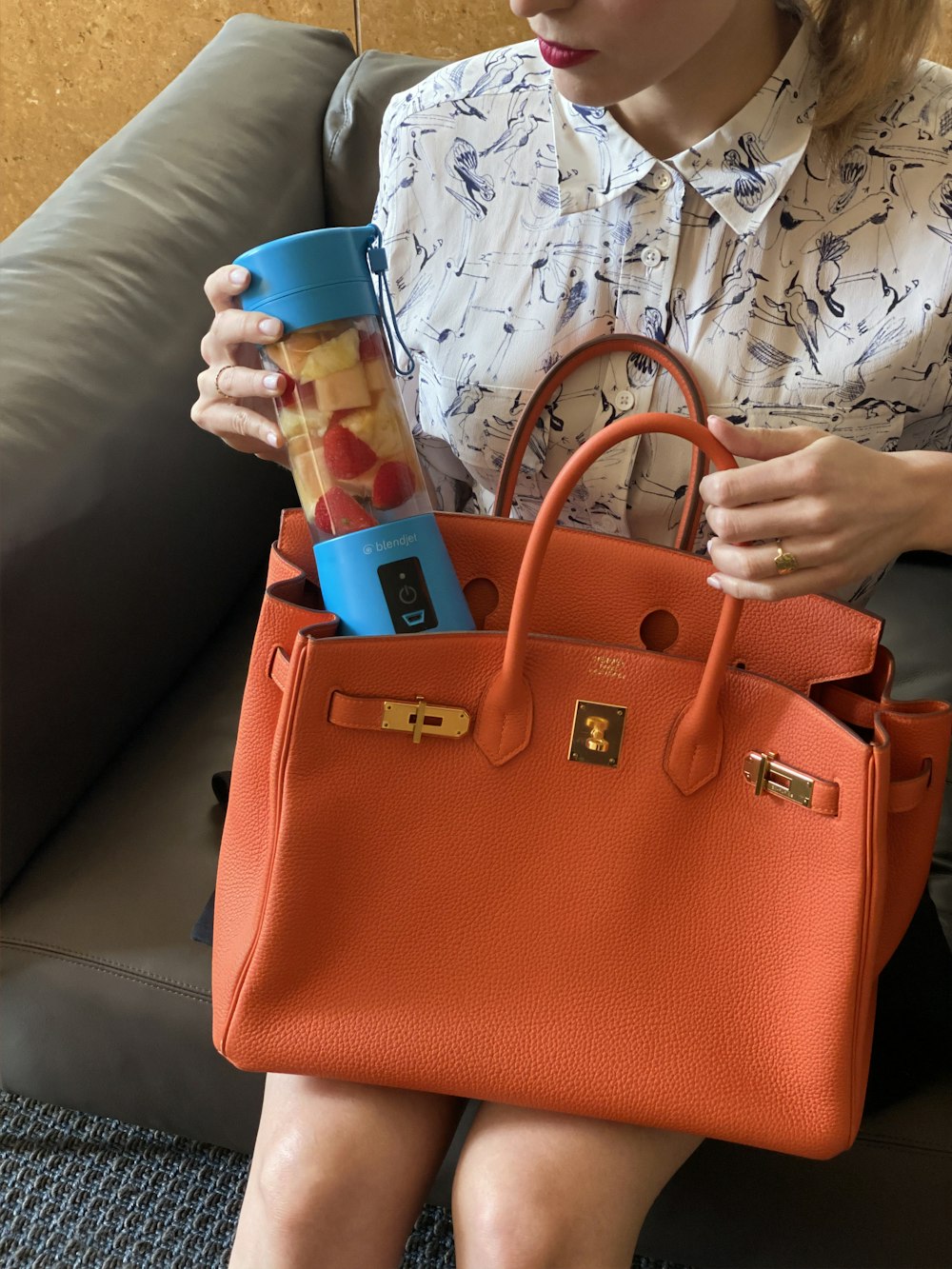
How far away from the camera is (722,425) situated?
618 mm

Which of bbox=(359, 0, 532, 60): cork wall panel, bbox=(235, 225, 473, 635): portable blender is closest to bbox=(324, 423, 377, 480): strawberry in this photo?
bbox=(235, 225, 473, 635): portable blender

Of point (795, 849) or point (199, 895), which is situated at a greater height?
point (795, 849)

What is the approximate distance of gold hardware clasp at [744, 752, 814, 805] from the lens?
0.64 meters

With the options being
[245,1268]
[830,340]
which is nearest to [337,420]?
[830,340]

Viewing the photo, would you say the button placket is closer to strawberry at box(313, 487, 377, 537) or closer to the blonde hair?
the blonde hair

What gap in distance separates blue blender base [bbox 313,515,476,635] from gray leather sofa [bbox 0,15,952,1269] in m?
0.34

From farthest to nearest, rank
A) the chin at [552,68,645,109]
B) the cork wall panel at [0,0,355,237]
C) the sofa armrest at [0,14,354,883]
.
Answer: the cork wall panel at [0,0,355,237] < the sofa armrest at [0,14,354,883] < the chin at [552,68,645,109]

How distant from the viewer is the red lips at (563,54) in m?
0.70

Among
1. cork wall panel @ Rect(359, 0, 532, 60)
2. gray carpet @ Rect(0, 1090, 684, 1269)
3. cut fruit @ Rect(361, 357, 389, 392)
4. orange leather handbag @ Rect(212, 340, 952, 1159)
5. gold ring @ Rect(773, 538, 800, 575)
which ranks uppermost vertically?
cork wall panel @ Rect(359, 0, 532, 60)

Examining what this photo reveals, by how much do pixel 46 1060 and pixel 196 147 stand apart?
98 centimetres

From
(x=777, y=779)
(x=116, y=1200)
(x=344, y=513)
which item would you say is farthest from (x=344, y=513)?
(x=116, y=1200)

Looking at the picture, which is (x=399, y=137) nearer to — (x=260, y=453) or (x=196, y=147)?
(x=260, y=453)

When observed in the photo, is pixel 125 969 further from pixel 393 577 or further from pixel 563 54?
pixel 563 54

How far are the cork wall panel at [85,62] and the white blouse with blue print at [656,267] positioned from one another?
896 millimetres
